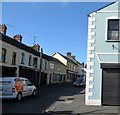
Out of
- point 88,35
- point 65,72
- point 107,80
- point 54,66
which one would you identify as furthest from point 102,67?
point 65,72

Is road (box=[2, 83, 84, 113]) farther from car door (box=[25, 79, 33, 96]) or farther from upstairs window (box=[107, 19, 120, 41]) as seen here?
upstairs window (box=[107, 19, 120, 41])

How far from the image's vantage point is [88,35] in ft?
66.3

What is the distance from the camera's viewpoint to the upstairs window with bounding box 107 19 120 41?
66.0 feet

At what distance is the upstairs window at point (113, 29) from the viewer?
20125 mm

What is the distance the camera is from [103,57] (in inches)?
782

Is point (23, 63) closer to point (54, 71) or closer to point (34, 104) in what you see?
point (34, 104)

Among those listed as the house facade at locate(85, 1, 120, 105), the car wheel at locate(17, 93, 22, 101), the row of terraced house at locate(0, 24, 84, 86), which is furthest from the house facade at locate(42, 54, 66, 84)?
the house facade at locate(85, 1, 120, 105)

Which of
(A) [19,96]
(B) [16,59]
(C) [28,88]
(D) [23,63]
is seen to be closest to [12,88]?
(A) [19,96]

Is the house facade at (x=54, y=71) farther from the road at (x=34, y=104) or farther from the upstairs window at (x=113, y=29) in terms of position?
the upstairs window at (x=113, y=29)

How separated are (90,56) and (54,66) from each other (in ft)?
146

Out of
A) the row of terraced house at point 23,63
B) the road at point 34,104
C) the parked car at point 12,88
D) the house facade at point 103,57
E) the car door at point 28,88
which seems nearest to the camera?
the road at point 34,104

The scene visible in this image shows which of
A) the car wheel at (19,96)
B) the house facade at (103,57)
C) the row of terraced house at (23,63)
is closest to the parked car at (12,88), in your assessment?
the car wheel at (19,96)

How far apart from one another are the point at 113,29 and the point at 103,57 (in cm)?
194

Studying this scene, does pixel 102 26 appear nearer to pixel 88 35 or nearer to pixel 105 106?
pixel 88 35
